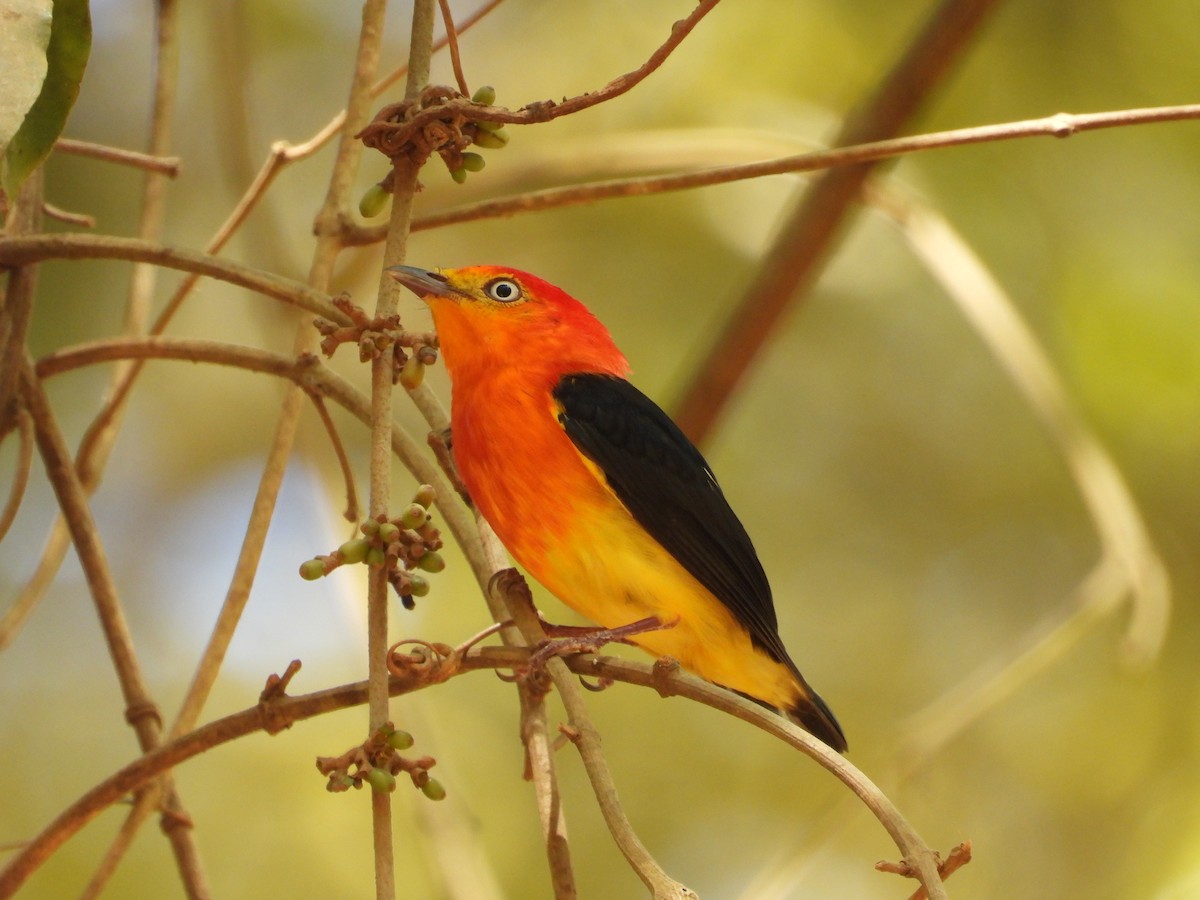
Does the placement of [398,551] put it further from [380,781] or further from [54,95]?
[54,95]

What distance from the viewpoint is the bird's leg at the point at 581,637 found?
2209mm

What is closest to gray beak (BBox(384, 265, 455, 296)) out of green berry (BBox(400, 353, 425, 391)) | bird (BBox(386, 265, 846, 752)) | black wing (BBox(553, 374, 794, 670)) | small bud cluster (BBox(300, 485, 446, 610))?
bird (BBox(386, 265, 846, 752))

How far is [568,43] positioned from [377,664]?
5.32m

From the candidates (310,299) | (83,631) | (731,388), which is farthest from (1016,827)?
(310,299)

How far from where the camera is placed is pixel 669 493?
331cm

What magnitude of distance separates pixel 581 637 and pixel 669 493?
0.54 m

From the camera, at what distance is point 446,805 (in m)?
3.60

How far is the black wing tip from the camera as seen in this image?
343 cm

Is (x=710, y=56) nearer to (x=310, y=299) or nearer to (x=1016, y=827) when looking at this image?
(x=1016, y=827)

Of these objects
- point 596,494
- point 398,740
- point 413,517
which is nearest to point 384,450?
point 413,517

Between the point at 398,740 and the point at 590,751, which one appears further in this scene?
the point at 590,751

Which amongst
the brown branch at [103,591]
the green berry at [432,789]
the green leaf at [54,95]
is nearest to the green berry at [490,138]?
the green leaf at [54,95]

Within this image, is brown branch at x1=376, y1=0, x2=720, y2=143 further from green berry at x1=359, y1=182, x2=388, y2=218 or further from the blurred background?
the blurred background

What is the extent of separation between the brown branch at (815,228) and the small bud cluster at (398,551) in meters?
2.72
